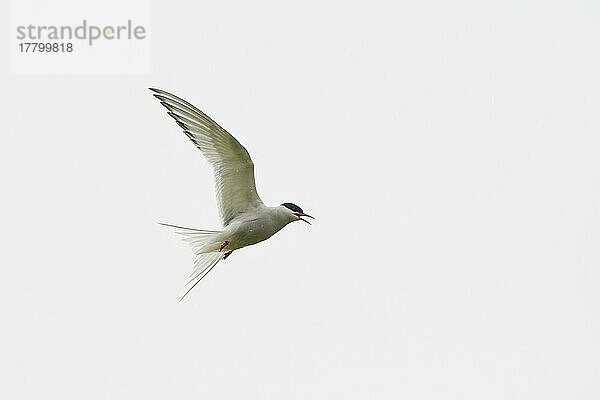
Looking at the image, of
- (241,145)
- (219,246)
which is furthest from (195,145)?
(219,246)

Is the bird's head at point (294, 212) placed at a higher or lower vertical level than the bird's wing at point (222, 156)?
lower

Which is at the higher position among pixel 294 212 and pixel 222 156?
pixel 222 156

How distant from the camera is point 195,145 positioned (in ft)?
39.2

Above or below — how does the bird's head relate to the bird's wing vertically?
below

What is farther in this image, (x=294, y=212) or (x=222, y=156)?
(x=294, y=212)

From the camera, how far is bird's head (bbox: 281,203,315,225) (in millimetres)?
12398

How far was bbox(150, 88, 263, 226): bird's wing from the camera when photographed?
11.4 meters

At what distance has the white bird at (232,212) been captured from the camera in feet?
39.3

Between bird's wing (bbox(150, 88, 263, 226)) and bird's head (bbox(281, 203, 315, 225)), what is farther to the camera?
bird's head (bbox(281, 203, 315, 225))

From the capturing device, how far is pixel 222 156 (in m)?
12.1

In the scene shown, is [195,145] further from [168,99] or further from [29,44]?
[29,44]

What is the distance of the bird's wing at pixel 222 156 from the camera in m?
11.4

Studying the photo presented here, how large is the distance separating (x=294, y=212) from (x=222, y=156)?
3.59ft

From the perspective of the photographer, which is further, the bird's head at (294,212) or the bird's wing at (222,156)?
the bird's head at (294,212)
